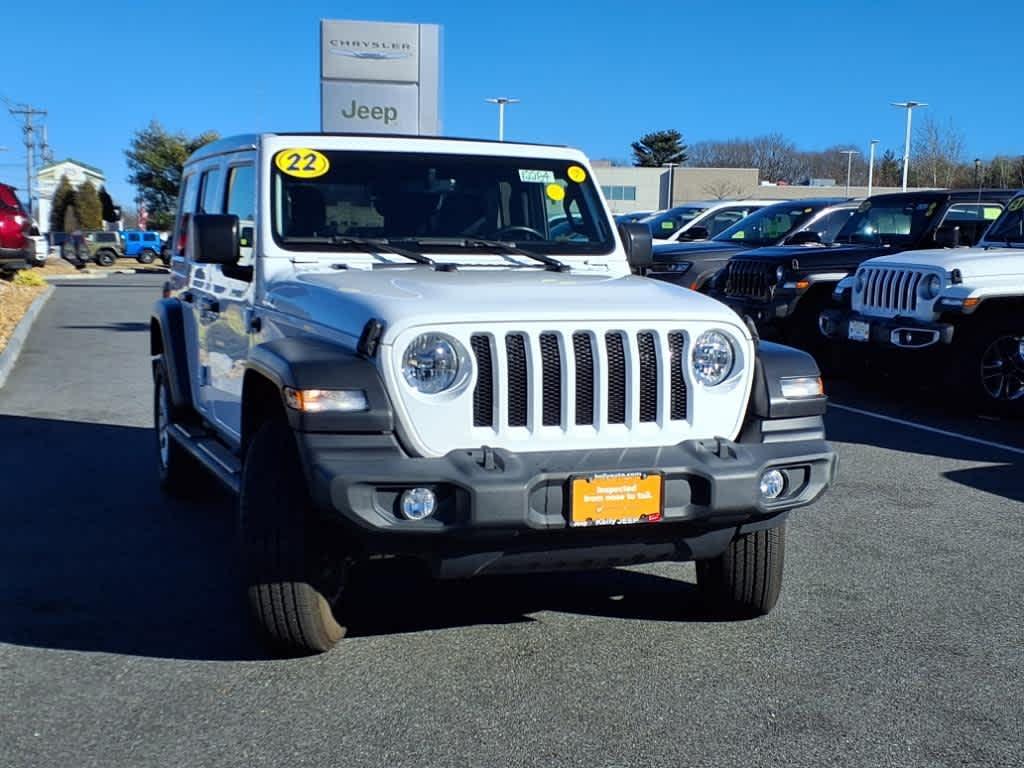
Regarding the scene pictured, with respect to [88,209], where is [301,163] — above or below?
above

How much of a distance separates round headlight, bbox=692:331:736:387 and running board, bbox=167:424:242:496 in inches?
69.4

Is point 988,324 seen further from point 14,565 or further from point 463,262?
point 14,565

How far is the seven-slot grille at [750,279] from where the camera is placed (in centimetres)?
1191

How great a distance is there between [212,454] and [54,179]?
8496 centimetres

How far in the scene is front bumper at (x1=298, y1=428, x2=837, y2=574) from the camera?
147 inches

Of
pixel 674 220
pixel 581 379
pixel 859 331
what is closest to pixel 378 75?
pixel 674 220

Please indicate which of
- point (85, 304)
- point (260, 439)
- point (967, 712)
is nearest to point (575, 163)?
point (260, 439)

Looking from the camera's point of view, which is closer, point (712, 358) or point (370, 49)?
point (712, 358)

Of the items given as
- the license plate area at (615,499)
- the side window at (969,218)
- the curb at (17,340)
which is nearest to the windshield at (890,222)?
the side window at (969,218)

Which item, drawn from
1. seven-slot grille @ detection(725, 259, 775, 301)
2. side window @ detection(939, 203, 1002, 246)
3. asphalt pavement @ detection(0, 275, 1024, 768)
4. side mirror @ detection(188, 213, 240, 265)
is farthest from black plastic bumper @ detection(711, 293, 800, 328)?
side mirror @ detection(188, 213, 240, 265)

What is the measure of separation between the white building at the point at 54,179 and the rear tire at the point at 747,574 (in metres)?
61.1

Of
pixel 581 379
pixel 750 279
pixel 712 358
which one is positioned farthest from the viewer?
pixel 750 279

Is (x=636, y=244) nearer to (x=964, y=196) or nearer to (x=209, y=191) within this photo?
(x=209, y=191)

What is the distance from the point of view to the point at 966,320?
9.72m
